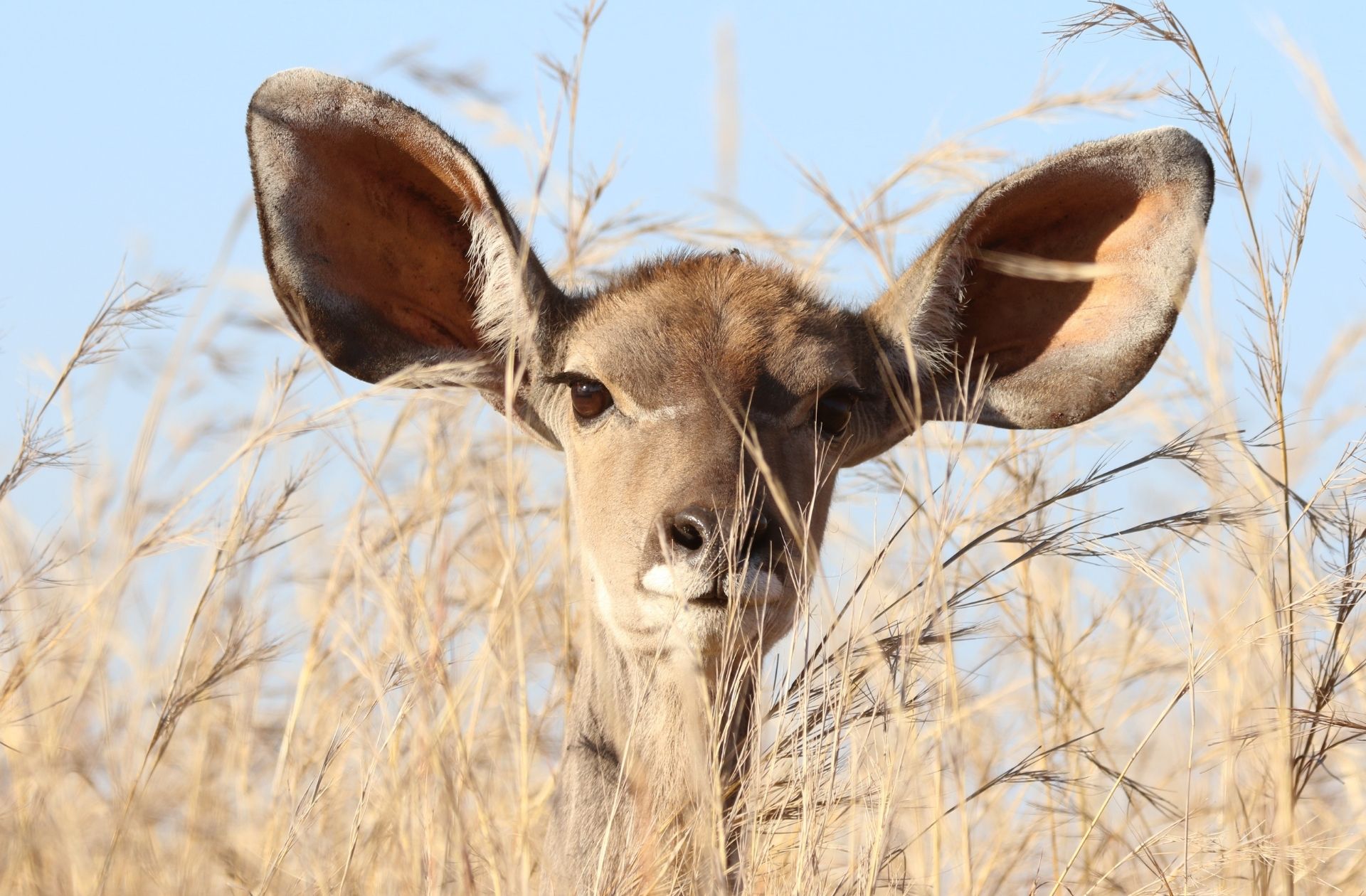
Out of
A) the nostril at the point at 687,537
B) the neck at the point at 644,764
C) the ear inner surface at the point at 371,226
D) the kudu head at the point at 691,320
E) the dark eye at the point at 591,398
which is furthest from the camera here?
the dark eye at the point at 591,398

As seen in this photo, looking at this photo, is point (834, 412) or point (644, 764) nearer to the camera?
point (644, 764)

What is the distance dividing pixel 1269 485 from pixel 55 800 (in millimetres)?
3218

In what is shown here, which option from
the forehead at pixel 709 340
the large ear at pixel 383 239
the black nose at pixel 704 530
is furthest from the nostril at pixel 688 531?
the large ear at pixel 383 239

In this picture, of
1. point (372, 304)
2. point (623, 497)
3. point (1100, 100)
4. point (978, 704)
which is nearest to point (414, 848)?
point (623, 497)

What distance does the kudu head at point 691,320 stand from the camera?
406 cm

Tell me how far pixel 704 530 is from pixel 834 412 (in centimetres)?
95

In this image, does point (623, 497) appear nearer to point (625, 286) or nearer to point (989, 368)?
point (625, 286)

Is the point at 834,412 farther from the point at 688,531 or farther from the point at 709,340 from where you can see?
the point at 688,531

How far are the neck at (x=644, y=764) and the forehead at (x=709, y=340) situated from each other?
0.69 metres

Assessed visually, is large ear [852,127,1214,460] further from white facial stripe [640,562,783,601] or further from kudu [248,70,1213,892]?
white facial stripe [640,562,783,601]

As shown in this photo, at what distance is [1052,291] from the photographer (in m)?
4.84

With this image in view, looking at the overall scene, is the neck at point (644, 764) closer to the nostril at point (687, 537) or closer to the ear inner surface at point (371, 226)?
the nostril at point (687, 537)

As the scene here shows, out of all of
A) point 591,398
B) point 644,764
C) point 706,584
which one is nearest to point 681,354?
point 591,398

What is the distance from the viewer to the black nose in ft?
11.8
